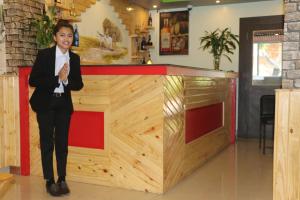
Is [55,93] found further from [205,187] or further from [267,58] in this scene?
[267,58]

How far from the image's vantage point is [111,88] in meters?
3.26

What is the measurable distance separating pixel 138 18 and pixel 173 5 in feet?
2.30

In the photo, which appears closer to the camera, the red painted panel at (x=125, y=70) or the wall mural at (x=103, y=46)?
the red painted panel at (x=125, y=70)

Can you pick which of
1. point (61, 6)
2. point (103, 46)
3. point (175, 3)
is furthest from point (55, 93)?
point (175, 3)

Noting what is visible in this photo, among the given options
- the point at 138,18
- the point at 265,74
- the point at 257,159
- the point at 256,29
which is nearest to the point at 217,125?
the point at 257,159

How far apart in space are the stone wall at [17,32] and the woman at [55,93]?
836mm

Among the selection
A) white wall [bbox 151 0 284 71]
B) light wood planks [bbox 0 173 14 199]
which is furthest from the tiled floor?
white wall [bbox 151 0 284 71]

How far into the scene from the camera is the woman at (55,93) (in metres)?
2.93

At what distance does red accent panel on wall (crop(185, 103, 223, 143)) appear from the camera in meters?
3.79

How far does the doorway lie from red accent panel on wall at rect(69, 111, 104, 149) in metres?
3.62

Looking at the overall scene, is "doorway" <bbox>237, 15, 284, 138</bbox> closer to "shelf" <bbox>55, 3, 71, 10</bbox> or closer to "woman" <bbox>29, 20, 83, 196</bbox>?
"shelf" <bbox>55, 3, 71, 10</bbox>

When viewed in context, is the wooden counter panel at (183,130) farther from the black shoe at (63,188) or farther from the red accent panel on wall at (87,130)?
the black shoe at (63,188)

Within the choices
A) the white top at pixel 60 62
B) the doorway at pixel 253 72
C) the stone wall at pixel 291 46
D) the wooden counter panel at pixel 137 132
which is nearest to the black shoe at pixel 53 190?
the wooden counter panel at pixel 137 132

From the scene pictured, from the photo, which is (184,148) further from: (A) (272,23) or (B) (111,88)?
(A) (272,23)
